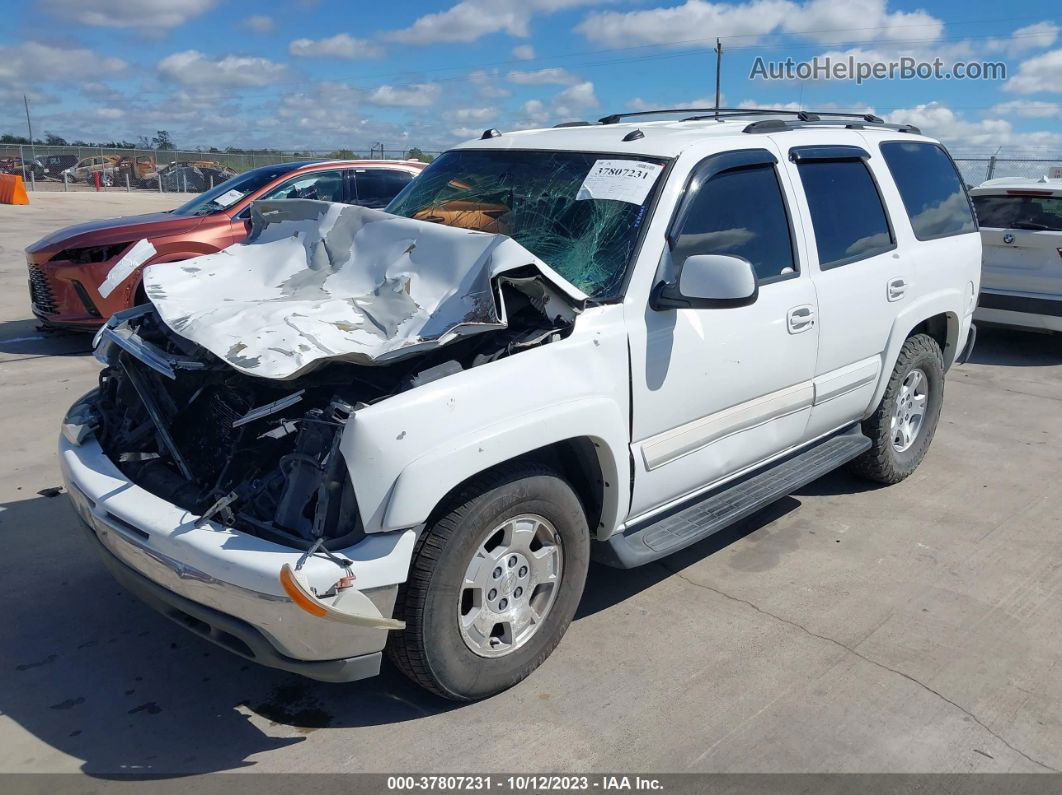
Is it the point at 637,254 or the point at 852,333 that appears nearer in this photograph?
the point at 637,254

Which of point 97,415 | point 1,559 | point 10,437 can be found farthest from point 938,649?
point 10,437

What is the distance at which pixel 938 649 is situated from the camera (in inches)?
148

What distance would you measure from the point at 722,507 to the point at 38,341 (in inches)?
300

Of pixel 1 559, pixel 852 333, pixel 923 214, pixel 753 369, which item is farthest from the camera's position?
pixel 923 214

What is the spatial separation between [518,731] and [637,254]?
1.87 meters

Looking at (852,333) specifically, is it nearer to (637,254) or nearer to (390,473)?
(637,254)

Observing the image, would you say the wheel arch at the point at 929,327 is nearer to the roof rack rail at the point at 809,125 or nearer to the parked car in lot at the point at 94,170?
the roof rack rail at the point at 809,125

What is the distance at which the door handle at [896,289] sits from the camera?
489 cm

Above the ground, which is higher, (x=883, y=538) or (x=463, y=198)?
(x=463, y=198)

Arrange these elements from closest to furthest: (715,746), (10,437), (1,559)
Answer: (715,746), (1,559), (10,437)

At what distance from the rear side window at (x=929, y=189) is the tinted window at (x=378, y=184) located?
5487 millimetres

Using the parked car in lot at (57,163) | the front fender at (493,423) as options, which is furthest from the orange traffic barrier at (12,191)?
the front fender at (493,423)

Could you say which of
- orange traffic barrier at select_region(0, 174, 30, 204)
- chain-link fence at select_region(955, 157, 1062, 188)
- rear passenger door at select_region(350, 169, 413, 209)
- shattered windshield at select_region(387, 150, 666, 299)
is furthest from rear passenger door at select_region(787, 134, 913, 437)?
orange traffic barrier at select_region(0, 174, 30, 204)

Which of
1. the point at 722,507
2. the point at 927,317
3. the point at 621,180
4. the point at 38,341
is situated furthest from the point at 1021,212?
the point at 38,341
